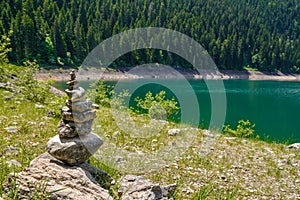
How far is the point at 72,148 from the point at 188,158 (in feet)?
18.5

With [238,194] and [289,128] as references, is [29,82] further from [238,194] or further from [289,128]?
[289,128]

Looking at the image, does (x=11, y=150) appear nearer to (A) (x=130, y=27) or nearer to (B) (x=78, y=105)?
(B) (x=78, y=105)

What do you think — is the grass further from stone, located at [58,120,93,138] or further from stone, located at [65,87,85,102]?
stone, located at [65,87,85,102]

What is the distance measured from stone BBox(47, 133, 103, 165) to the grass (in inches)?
38.4

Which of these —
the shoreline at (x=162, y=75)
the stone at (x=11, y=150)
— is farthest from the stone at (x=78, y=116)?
the shoreline at (x=162, y=75)

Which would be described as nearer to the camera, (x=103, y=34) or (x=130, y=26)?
(x=103, y=34)

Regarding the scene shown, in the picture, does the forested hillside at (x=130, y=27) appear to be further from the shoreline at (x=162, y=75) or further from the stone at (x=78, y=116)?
the stone at (x=78, y=116)

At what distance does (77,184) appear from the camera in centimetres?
598

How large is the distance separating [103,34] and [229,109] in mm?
85056

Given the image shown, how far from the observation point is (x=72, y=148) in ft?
21.4

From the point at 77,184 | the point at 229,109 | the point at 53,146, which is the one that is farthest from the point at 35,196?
the point at 229,109

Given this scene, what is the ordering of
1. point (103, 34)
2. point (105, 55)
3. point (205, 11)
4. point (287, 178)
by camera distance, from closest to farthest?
point (287, 178) < point (105, 55) < point (103, 34) < point (205, 11)

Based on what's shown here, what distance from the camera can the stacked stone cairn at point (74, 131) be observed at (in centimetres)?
646

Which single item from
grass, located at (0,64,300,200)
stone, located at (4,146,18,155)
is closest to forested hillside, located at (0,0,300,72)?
grass, located at (0,64,300,200)
